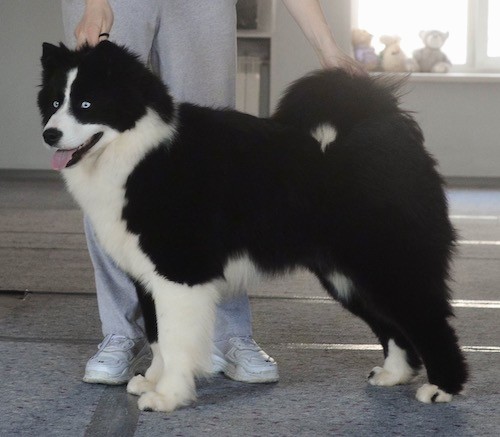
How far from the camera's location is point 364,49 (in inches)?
280

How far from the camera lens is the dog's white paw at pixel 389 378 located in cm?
237

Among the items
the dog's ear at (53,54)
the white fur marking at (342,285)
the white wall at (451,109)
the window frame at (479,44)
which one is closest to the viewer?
the dog's ear at (53,54)

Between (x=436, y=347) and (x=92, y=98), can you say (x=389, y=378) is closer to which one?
(x=436, y=347)

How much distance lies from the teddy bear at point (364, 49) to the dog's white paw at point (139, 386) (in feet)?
16.4

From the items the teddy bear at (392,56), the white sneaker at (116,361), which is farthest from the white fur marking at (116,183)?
the teddy bear at (392,56)

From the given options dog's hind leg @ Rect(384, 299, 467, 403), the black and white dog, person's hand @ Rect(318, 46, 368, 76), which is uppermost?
person's hand @ Rect(318, 46, 368, 76)

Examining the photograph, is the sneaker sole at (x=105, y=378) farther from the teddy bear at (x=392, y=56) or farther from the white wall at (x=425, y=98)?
the teddy bear at (x=392, y=56)

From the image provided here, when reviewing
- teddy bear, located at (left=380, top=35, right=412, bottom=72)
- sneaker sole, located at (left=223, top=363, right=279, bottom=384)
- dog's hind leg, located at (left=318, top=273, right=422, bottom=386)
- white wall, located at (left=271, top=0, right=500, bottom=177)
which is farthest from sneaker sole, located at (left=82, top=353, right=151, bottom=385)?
teddy bear, located at (left=380, top=35, right=412, bottom=72)

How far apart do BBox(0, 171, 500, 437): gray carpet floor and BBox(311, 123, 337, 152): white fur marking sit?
586mm

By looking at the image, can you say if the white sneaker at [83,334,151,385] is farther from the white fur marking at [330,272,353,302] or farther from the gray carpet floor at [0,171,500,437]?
the white fur marking at [330,272,353,302]

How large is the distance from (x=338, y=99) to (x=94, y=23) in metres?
0.57

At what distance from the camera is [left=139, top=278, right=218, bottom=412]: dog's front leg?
215 cm

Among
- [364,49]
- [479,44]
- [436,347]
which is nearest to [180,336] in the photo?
[436,347]

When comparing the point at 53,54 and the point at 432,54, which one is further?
the point at 432,54
